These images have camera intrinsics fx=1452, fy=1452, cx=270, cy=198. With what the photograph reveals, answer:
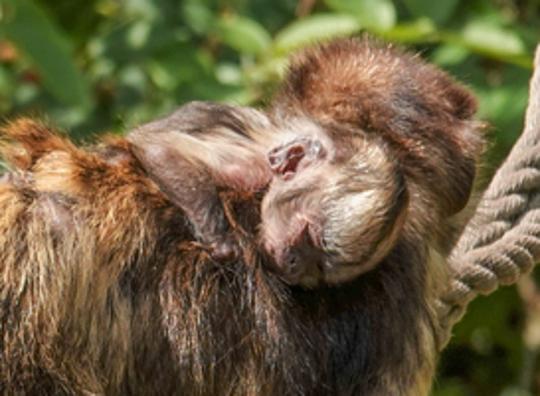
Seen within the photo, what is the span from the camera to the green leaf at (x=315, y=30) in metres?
4.72

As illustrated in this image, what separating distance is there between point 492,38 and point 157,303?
7.20 feet

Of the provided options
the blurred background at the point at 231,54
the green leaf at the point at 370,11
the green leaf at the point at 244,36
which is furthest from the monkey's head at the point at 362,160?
the green leaf at the point at 244,36

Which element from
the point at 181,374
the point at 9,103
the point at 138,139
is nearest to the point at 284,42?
the point at 9,103

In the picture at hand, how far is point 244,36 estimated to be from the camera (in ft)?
16.0

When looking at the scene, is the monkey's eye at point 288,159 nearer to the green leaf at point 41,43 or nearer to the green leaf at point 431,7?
the green leaf at point 431,7

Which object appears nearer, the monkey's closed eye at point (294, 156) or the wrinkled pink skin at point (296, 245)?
the wrinkled pink skin at point (296, 245)

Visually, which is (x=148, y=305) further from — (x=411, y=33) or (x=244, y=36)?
(x=244, y=36)

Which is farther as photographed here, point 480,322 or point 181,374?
point 480,322

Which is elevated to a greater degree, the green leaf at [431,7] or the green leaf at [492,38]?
the green leaf at [431,7]

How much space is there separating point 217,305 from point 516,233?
0.96 meters

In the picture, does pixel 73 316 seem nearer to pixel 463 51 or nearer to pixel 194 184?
pixel 194 184

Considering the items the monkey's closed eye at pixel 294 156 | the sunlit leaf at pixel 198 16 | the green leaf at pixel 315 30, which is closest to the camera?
the monkey's closed eye at pixel 294 156

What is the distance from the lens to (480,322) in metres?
5.85

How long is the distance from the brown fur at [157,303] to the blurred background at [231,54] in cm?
130
